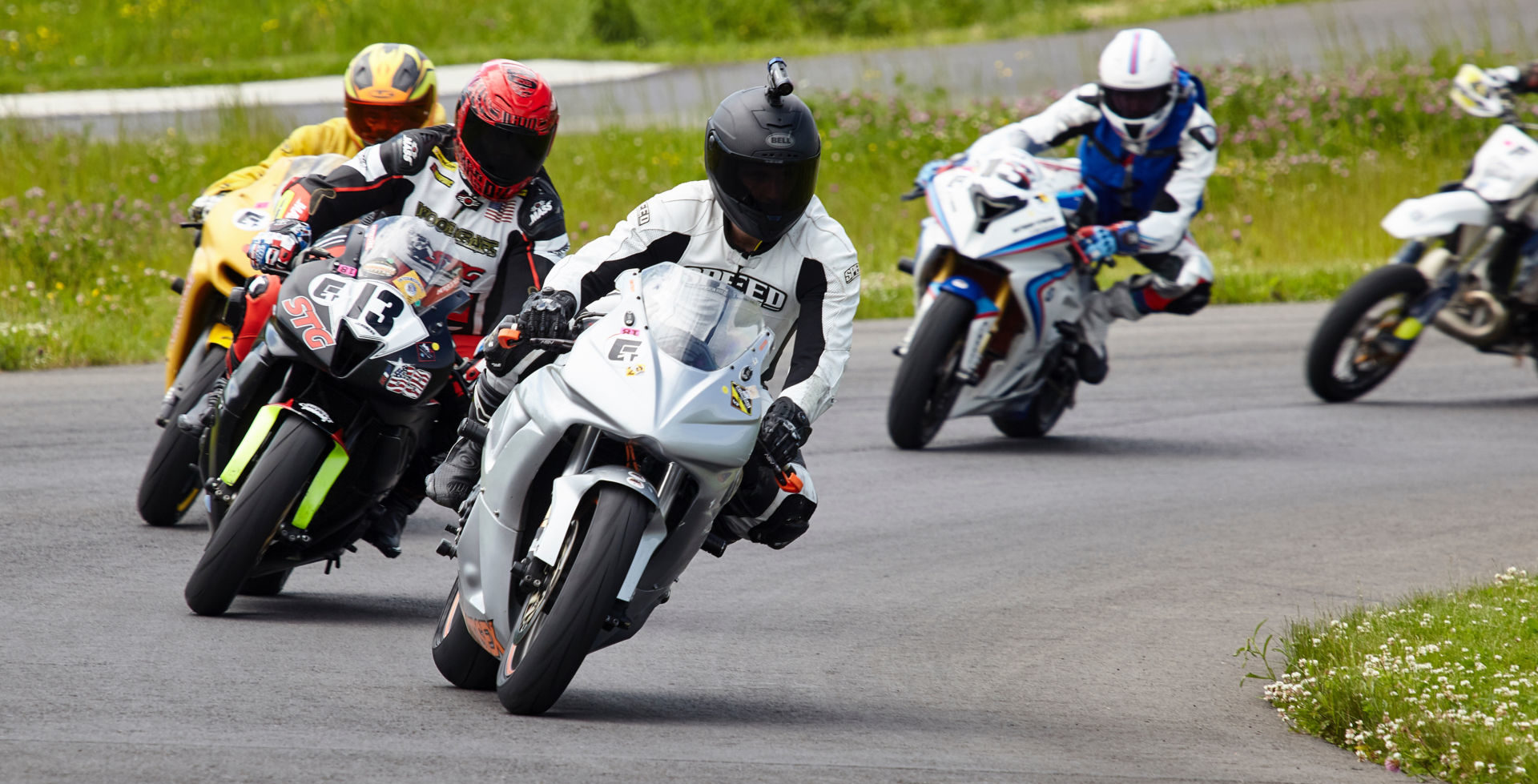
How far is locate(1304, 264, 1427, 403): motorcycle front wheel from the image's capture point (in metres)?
11.3

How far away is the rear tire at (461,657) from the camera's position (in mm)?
5156

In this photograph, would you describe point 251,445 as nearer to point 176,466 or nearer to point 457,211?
point 457,211

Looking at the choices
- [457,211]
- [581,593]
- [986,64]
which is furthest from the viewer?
[986,64]

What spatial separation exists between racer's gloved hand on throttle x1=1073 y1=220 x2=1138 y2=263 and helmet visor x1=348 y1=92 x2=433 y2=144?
142 inches

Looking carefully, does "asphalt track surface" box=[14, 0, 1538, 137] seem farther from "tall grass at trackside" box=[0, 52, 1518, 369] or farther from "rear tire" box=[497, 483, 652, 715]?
"rear tire" box=[497, 483, 652, 715]

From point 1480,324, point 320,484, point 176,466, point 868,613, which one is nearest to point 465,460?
point 320,484

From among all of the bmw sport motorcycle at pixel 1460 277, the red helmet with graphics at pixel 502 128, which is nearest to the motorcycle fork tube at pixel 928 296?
the bmw sport motorcycle at pixel 1460 277

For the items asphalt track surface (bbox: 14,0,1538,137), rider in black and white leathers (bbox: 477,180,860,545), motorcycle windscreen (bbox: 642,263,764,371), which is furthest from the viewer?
asphalt track surface (bbox: 14,0,1538,137)

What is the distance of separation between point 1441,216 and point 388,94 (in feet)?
21.7

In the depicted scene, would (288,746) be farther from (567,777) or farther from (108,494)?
(108,494)

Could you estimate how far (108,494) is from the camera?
26.5ft

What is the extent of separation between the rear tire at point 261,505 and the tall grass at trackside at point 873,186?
21.4ft

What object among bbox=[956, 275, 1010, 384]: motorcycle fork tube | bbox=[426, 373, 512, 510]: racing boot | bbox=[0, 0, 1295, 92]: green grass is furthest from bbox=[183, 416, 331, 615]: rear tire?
bbox=[0, 0, 1295, 92]: green grass

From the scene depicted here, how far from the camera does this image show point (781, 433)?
489cm
